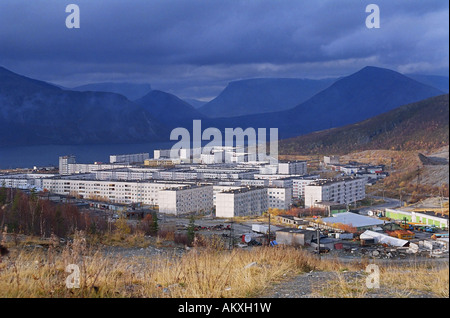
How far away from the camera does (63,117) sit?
30.7 meters

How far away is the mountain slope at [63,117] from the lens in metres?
15.3

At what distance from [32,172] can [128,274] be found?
1404 centimetres

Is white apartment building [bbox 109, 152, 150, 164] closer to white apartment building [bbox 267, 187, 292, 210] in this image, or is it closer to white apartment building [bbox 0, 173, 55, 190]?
white apartment building [bbox 0, 173, 55, 190]

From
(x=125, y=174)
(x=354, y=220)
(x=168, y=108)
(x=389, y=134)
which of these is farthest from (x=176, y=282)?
(x=168, y=108)

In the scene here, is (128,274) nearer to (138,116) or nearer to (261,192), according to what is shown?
(261,192)

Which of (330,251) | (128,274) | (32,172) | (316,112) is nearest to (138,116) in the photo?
(316,112)

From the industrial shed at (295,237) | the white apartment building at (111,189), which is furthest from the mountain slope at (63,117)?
the industrial shed at (295,237)

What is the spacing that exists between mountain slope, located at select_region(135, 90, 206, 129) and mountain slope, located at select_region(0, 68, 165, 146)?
6.21m

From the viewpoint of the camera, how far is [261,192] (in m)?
13.3

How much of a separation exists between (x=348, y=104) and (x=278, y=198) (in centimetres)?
4529

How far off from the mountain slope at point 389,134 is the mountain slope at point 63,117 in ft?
42.1

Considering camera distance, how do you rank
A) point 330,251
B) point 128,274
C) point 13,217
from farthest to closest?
1. point 330,251
2. point 13,217
3. point 128,274

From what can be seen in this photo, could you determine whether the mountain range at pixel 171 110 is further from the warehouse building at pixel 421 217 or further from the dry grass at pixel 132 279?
the dry grass at pixel 132 279
